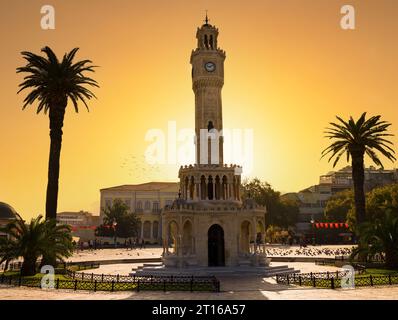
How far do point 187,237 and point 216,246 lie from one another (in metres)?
3.42

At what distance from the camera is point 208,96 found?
4872 centimetres

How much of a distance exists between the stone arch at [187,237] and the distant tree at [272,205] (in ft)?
218

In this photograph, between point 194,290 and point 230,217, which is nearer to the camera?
point 194,290

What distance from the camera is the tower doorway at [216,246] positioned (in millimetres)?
44375

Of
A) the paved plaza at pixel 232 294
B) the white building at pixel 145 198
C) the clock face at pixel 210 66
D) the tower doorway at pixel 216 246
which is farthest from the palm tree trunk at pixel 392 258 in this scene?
the white building at pixel 145 198

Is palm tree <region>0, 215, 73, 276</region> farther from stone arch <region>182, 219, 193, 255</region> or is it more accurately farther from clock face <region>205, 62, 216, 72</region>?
clock face <region>205, 62, 216, 72</region>

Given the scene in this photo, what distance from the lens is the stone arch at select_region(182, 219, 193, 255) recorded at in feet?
147

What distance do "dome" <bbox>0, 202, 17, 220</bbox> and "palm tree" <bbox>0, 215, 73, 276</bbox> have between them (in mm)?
53138

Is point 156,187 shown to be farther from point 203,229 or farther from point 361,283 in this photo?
point 361,283

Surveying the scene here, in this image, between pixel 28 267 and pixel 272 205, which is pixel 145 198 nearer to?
pixel 272 205
